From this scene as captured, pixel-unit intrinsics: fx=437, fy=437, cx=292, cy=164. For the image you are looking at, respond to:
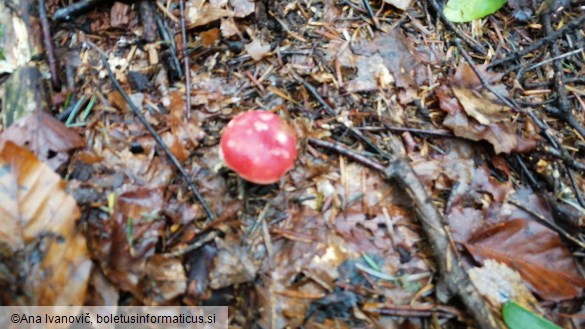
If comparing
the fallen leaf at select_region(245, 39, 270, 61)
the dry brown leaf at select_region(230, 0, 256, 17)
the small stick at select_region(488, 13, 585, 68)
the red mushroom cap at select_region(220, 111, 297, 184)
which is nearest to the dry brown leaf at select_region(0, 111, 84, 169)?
the red mushroom cap at select_region(220, 111, 297, 184)

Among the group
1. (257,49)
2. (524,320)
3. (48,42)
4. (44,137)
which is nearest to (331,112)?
(257,49)

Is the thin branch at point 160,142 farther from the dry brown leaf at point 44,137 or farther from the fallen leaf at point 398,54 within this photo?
the fallen leaf at point 398,54

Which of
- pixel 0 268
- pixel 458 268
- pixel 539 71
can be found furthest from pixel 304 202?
pixel 539 71

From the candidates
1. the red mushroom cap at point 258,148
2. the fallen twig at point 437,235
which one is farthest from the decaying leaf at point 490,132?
the red mushroom cap at point 258,148

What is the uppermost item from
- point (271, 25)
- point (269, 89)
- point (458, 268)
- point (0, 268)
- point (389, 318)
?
point (271, 25)

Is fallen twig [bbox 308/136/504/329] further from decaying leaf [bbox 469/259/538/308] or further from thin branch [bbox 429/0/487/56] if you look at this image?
thin branch [bbox 429/0/487/56]

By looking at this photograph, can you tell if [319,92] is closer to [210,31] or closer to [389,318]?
[210,31]

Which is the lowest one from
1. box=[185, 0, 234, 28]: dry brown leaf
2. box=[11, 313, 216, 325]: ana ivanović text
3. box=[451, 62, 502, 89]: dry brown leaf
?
box=[11, 313, 216, 325]: ana ivanović text
